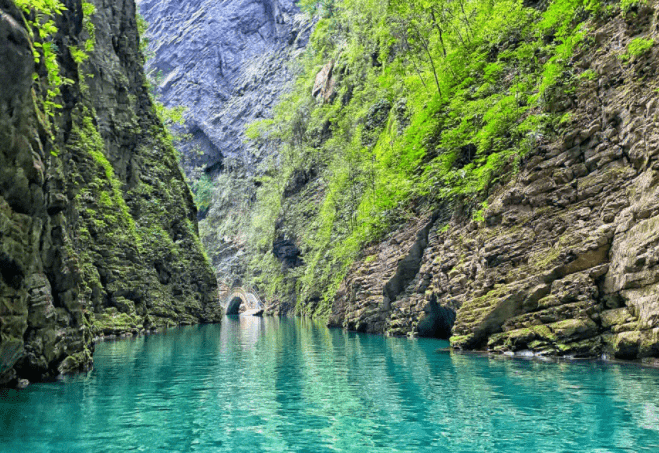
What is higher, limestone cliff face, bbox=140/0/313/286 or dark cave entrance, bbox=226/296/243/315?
limestone cliff face, bbox=140/0/313/286

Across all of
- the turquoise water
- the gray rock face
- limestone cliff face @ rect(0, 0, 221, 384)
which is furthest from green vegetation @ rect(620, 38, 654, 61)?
the gray rock face

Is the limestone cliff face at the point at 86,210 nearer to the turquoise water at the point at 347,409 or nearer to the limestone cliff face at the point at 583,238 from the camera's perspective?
the turquoise water at the point at 347,409

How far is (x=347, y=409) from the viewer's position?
9812 mm

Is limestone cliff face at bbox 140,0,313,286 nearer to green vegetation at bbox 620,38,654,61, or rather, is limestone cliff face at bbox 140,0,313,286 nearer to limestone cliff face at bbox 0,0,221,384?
limestone cliff face at bbox 0,0,221,384

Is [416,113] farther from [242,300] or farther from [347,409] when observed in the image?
[242,300]

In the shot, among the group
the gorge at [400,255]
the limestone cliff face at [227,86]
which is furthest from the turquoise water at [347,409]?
the limestone cliff face at [227,86]

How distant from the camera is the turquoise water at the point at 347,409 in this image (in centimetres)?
745

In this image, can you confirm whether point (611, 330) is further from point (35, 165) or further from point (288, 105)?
point (288, 105)

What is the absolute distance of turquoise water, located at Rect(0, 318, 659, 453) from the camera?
745 cm

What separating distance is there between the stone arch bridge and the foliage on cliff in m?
17.4

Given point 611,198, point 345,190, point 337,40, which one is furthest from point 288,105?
point 611,198

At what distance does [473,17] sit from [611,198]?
18515 millimetres

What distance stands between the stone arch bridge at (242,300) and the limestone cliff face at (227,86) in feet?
19.2

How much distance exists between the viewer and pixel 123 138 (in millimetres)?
39344
